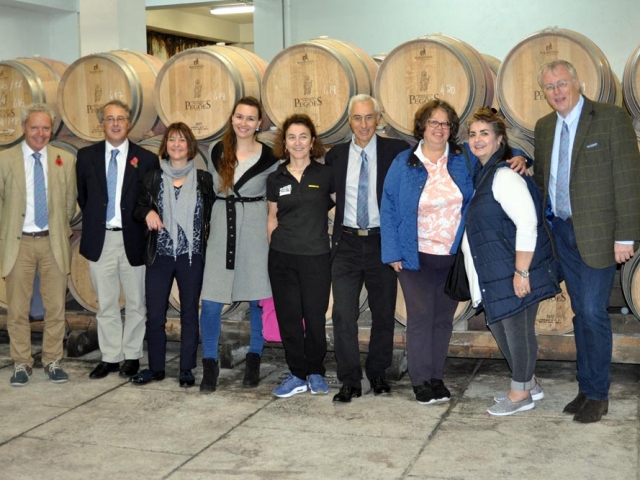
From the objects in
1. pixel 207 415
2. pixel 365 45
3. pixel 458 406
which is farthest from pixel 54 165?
pixel 365 45

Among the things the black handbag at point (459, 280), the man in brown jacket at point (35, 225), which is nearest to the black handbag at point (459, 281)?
the black handbag at point (459, 280)

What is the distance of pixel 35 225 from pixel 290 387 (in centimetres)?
186

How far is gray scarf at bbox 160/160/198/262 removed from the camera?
493 centimetres

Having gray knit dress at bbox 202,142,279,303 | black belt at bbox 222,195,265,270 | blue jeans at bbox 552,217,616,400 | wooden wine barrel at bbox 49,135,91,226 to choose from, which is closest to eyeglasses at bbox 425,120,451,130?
blue jeans at bbox 552,217,616,400

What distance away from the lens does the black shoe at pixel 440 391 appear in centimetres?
462

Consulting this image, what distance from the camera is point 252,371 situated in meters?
5.07

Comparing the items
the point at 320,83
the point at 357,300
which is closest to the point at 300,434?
the point at 357,300

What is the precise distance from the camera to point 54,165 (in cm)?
528

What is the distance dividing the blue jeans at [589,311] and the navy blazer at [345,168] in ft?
3.09

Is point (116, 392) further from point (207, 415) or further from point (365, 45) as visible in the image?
point (365, 45)

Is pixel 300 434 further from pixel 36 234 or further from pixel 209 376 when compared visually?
pixel 36 234

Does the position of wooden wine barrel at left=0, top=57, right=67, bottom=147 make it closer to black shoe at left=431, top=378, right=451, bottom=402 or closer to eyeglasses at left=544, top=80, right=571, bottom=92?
black shoe at left=431, top=378, right=451, bottom=402

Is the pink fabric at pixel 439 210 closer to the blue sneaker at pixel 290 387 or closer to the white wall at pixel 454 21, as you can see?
the blue sneaker at pixel 290 387

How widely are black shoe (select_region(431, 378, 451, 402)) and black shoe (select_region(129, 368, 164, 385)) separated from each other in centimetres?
166
